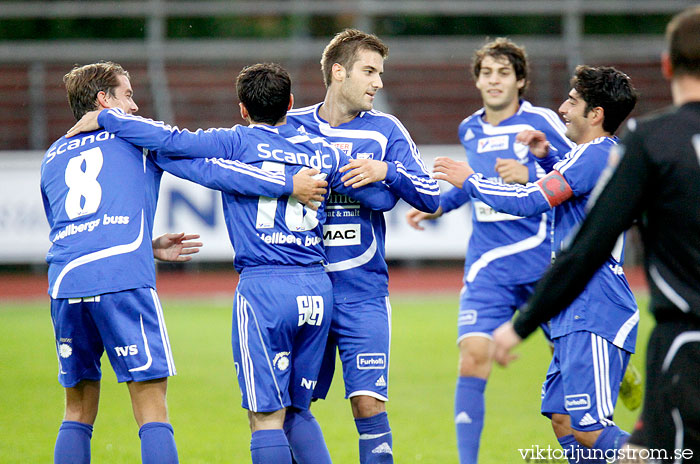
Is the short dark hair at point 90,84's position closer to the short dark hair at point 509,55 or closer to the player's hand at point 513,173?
the player's hand at point 513,173

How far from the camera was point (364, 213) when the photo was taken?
16.3 ft

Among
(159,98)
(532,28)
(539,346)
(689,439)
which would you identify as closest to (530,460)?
(689,439)

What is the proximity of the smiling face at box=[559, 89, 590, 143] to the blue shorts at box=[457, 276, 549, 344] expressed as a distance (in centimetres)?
116

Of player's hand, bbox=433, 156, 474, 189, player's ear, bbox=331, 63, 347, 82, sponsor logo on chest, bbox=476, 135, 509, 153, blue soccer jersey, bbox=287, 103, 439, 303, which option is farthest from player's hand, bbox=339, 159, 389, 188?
sponsor logo on chest, bbox=476, 135, 509, 153

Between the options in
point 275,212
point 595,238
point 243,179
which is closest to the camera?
point 595,238

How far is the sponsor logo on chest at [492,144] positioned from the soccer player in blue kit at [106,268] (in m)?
1.94

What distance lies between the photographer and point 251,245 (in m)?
4.45

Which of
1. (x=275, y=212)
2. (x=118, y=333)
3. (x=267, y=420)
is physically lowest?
(x=267, y=420)

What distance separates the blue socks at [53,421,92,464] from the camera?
178 inches

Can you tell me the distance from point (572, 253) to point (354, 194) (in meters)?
1.93

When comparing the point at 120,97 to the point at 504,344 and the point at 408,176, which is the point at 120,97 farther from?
the point at 504,344

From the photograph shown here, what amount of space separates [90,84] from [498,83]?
276 cm

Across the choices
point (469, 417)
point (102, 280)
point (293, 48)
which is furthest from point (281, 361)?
point (293, 48)

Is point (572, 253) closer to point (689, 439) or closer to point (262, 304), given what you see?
point (689, 439)
